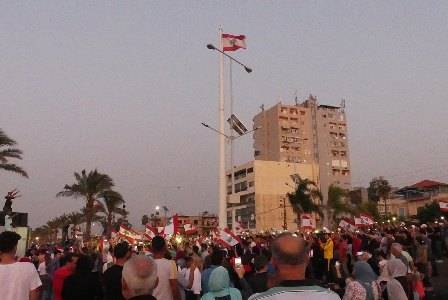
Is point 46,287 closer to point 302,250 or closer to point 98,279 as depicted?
point 98,279

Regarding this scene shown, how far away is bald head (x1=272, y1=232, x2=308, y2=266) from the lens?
117 inches

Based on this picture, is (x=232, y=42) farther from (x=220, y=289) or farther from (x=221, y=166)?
(x=220, y=289)

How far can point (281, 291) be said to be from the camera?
282cm

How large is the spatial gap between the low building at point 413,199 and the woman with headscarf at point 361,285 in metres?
88.9

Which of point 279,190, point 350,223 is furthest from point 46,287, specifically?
point 279,190

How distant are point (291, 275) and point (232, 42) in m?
22.1

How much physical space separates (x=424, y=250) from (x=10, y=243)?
43.3ft

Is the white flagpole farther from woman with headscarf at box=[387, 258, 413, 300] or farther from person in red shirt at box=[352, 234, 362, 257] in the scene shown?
woman with headscarf at box=[387, 258, 413, 300]

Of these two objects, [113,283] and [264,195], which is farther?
[264,195]

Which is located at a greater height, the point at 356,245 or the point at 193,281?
the point at 356,245

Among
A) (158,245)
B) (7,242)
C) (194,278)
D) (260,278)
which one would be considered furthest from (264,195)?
(7,242)

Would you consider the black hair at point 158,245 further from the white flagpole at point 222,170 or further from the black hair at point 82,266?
the white flagpole at point 222,170

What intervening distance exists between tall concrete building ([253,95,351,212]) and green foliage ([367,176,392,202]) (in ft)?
44.6

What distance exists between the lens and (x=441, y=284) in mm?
14719
